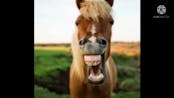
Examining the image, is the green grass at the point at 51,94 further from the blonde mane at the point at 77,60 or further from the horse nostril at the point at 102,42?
the horse nostril at the point at 102,42

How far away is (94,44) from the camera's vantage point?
4.43 meters

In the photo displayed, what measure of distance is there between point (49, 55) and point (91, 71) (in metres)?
0.35

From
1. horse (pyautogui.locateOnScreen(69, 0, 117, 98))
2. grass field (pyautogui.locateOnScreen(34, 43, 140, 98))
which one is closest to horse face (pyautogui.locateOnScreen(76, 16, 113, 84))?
horse (pyautogui.locateOnScreen(69, 0, 117, 98))

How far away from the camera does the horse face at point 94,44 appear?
174 inches

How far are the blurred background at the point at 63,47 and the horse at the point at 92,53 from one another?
51mm

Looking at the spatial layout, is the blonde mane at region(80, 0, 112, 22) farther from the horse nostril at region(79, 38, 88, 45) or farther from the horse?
the horse nostril at region(79, 38, 88, 45)

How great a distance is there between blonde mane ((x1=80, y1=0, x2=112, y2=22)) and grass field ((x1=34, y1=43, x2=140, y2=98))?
0.29m

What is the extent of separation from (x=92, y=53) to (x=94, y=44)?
6 cm

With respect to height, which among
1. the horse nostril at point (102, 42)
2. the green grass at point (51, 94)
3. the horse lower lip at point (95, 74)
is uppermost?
the horse nostril at point (102, 42)

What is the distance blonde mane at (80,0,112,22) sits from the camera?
14.4ft

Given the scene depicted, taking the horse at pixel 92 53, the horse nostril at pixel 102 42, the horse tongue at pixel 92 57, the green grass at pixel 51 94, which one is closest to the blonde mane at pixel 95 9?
the horse at pixel 92 53

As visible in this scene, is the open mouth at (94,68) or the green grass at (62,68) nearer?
the open mouth at (94,68)

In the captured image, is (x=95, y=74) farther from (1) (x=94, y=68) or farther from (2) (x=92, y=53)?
(2) (x=92, y=53)
